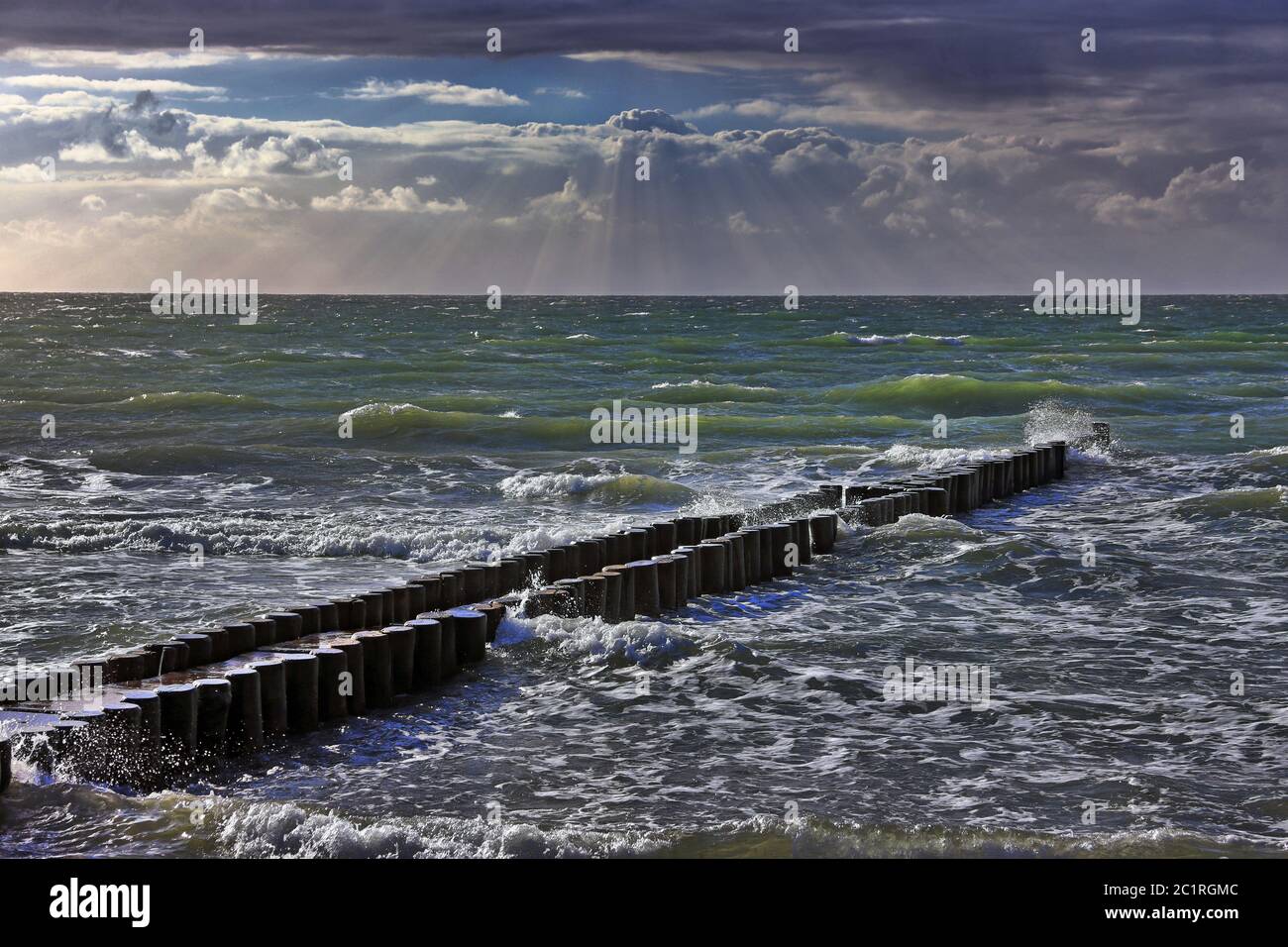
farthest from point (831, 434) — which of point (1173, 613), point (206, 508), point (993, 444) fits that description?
point (1173, 613)

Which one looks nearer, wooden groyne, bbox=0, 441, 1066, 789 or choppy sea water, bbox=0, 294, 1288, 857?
choppy sea water, bbox=0, 294, 1288, 857

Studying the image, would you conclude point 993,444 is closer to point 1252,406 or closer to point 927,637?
point 1252,406

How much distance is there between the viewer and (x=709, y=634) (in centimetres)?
1153

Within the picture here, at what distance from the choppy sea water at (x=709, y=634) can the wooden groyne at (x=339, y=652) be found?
0.86 feet

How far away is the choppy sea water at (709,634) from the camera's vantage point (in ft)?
24.2

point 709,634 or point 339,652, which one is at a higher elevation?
point 339,652

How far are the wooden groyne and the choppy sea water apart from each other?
261 mm

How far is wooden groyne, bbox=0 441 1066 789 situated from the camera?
26.2 feet

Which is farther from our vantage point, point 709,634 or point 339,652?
point 709,634

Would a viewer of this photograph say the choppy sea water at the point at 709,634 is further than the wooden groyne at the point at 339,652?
No

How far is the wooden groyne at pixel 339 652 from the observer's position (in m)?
7.98

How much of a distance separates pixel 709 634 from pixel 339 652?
3460 mm

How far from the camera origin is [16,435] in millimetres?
28219
